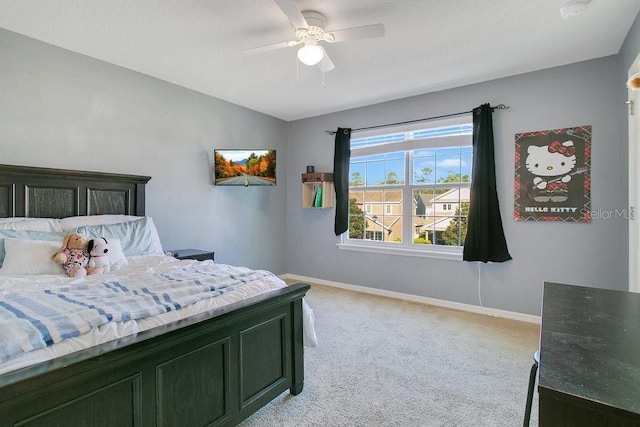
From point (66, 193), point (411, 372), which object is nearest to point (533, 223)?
point (411, 372)

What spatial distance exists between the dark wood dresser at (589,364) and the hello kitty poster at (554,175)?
2127mm

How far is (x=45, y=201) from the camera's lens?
8.78 ft

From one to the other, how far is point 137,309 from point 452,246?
341 centimetres

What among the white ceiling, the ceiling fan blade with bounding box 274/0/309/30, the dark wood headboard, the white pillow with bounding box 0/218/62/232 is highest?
the white ceiling

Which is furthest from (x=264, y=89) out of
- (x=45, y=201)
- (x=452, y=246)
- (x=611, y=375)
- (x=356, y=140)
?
(x=611, y=375)

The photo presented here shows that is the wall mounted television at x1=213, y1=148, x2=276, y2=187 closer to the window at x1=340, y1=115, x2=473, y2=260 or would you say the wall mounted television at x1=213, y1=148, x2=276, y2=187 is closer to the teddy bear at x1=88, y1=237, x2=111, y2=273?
the window at x1=340, y1=115, x2=473, y2=260

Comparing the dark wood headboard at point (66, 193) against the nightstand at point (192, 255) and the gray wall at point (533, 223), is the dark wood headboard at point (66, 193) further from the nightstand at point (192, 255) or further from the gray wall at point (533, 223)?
the gray wall at point (533, 223)

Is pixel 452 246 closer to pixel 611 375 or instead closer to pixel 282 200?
pixel 282 200

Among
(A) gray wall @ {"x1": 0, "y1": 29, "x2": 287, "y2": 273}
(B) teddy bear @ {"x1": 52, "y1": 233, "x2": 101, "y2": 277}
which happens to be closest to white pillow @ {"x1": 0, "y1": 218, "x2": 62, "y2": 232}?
(B) teddy bear @ {"x1": 52, "y1": 233, "x2": 101, "y2": 277}

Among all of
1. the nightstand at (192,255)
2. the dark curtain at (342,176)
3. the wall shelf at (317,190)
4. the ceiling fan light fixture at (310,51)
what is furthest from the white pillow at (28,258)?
the dark curtain at (342,176)

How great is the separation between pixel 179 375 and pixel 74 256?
4.45 feet

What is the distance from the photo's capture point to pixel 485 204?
343 cm

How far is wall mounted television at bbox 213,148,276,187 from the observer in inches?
154

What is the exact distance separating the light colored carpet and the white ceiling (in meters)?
2.55
